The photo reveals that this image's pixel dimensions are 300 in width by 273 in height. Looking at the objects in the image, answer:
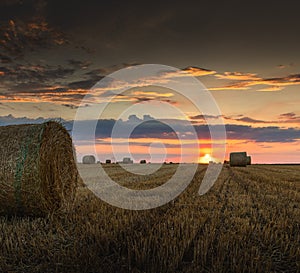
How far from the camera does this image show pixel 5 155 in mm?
6852

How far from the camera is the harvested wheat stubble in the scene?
673 centimetres

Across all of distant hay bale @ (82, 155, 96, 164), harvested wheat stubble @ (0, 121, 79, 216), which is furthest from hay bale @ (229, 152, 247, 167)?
harvested wheat stubble @ (0, 121, 79, 216)

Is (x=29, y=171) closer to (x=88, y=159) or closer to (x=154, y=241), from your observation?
(x=154, y=241)

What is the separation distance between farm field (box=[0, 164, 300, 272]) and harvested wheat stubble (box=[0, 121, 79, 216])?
0.31 metres

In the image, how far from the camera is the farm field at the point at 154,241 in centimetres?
411

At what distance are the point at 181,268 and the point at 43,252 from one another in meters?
1.89

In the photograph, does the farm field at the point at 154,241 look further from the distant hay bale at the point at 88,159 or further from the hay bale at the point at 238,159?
the distant hay bale at the point at 88,159

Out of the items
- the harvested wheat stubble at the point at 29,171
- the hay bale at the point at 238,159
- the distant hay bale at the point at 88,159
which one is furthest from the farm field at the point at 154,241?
the distant hay bale at the point at 88,159

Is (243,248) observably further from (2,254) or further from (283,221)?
(2,254)

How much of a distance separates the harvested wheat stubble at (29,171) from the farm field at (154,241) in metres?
0.31

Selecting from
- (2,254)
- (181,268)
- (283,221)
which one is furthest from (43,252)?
(283,221)

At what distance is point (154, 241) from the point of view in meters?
4.71

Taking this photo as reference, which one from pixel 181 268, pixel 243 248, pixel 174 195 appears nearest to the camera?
pixel 181 268

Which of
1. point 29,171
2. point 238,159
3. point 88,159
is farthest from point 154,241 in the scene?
point 88,159
